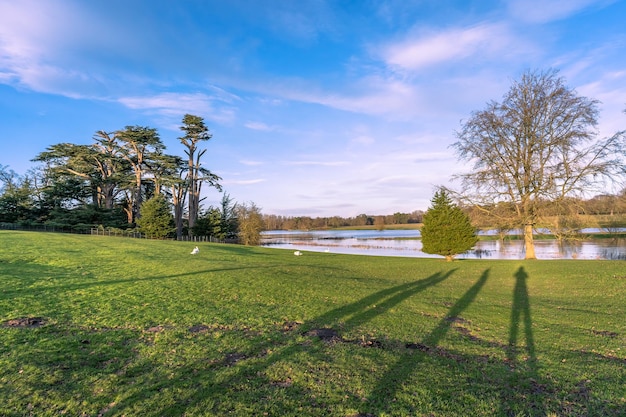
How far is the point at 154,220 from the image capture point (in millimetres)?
37281

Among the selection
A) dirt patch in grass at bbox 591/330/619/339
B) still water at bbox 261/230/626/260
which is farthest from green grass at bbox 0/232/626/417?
still water at bbox 261/230/626/260

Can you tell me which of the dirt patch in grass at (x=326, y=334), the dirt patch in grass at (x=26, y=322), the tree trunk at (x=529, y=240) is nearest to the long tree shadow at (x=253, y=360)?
the dirt patch in grass at (x=326, y=334)

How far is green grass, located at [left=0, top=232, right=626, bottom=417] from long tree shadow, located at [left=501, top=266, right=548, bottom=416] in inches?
0.9

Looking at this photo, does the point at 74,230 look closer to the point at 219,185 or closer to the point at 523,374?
the point at 219,185

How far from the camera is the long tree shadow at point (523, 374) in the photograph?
351 centimetres

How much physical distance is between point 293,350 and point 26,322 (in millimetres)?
4569

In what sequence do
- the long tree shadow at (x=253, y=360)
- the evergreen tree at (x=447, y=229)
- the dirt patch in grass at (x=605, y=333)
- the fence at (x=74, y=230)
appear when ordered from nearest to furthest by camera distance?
the long tree shadow at (x=253, y=360)
the dirt patch in grass at (x=605, y=333)
the evergreen tree at (x=447, y=229)
the fence at (x=74, y=230)

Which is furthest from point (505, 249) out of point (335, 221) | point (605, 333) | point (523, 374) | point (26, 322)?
point (335, 221)

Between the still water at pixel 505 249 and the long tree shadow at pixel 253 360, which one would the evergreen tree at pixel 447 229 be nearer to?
the still water at pixel 505 249

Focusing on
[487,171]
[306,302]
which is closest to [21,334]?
[306,302]

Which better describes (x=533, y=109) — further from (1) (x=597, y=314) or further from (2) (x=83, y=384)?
(2) (x=83, y=384)

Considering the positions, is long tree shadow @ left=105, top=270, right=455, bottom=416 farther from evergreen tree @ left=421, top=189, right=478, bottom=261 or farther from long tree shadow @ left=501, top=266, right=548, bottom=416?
evergreen tree @ left=421, top=189, right=478, bottom=261

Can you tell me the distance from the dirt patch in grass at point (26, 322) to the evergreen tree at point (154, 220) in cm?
3391

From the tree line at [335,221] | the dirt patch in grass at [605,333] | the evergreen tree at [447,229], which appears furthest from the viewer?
the tree line at [335,221]
